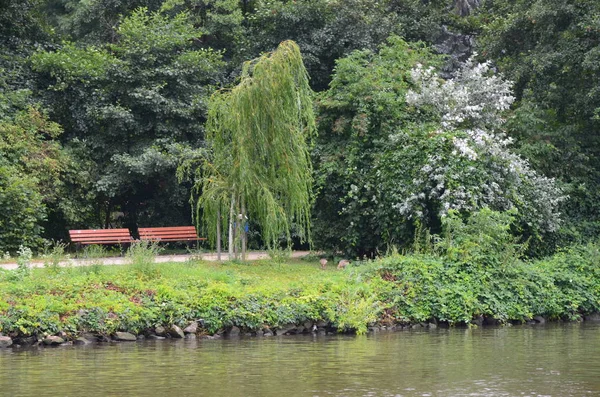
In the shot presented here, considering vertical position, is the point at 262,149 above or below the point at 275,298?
above

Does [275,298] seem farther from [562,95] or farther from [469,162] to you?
[562,95]

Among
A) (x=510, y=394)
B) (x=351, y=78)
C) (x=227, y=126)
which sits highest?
(x=351, y=78)

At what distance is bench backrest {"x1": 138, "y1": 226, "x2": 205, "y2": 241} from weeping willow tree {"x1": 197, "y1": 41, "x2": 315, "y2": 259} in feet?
16.6

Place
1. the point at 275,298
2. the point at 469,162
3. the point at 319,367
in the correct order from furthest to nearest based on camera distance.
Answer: the point at 469,162
the point at 275,298
the point at 319,367

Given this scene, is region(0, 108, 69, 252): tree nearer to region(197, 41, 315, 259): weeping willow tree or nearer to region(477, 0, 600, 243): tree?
region(197, 41, 315, 259): weeping willow tree

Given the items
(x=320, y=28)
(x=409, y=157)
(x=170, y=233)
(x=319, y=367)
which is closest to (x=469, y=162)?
(x=409, y=157)

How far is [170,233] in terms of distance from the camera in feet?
93.7

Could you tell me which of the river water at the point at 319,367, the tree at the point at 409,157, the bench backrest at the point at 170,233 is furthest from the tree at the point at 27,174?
the river water at the point at 319,367

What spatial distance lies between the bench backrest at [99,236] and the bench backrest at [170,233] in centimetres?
75

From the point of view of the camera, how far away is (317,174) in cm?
2656

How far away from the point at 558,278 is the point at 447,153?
453cm

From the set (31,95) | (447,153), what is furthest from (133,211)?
(447,153)

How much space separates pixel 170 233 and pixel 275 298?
10433mm

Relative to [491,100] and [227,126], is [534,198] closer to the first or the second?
[491,100]
